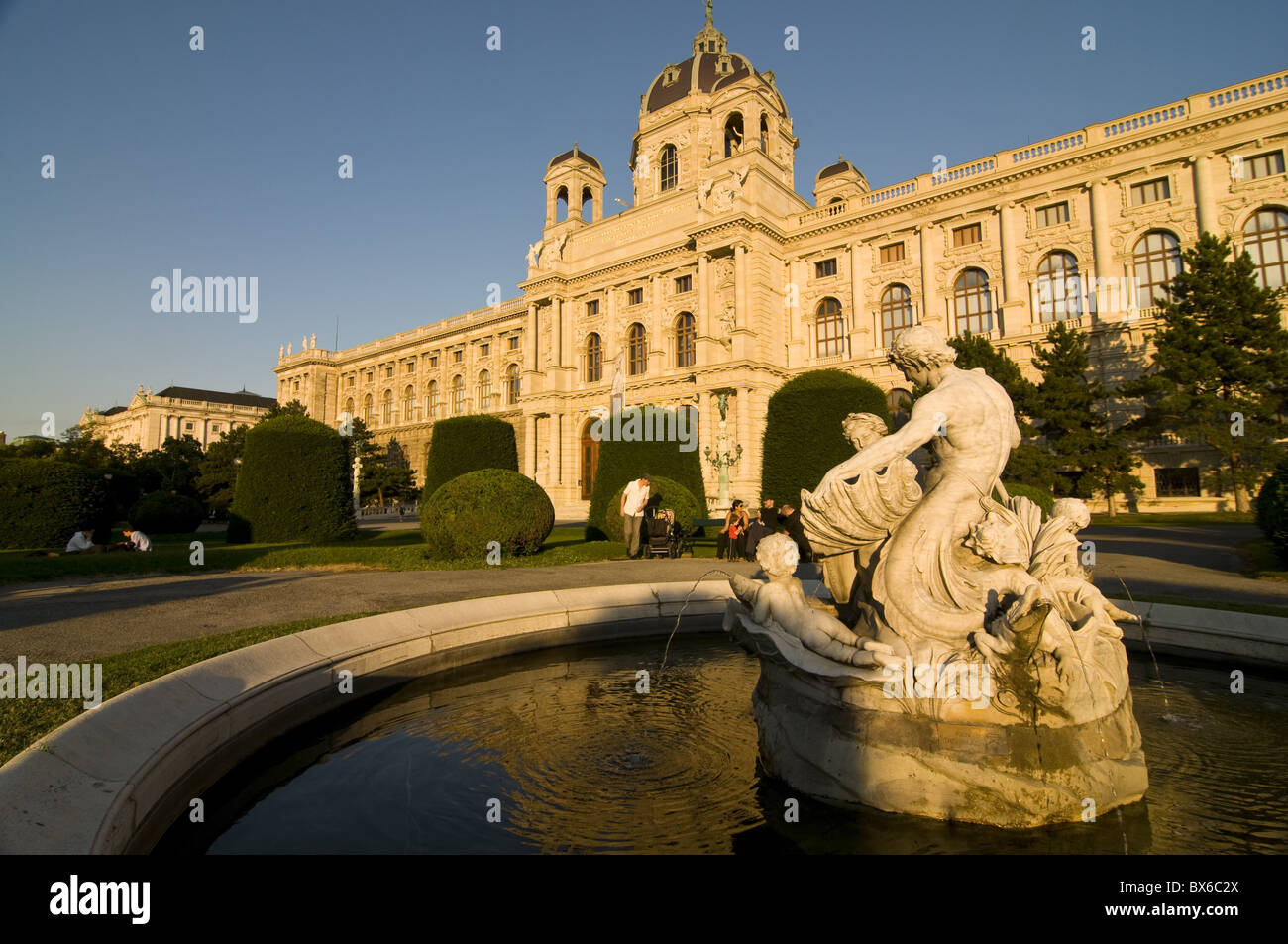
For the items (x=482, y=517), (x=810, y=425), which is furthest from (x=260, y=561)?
(x=810, y=425)

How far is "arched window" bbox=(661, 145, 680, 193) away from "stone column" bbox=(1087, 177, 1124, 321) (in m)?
22.0

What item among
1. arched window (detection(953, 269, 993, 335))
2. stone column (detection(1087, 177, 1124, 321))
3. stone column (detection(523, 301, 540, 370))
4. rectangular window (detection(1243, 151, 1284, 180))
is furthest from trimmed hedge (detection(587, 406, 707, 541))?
rectangular window (detection(1243, 151, 1284, 180))

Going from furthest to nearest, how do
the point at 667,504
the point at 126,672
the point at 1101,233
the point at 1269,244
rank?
the point at 1101,233
the point at 1269,244
the point at 667,504
the point at 126,672

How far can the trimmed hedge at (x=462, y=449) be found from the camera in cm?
1938

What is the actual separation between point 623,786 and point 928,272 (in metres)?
32.5

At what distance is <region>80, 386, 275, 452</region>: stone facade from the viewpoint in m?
79.7

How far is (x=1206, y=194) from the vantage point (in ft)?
80.8

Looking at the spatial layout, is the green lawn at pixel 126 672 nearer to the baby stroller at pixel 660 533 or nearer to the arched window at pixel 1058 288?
the baby stroller at pixel 660 533

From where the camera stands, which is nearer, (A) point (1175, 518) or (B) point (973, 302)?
(A) point (1175, 518)

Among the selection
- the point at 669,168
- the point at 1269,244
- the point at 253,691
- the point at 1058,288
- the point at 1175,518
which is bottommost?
the point at 1175,518

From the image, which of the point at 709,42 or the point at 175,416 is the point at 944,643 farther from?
the point at 175,416

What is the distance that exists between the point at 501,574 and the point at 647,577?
→ 2.44 metres
